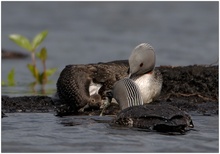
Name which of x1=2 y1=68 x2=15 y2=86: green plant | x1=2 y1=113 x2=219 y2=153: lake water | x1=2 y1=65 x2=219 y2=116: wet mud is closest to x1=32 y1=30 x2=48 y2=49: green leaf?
x1=2 y1=68 x2=15 y2=86: green plant

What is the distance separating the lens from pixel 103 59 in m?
13.8

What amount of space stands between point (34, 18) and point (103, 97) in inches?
353

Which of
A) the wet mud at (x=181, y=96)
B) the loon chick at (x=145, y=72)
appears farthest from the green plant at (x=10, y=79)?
the loon chick at (x=145, y=72)

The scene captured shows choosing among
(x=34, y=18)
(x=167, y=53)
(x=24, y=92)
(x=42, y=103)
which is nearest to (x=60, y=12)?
(x=34, y=18)

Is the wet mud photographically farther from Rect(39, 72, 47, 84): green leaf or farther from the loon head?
Rect(39, 72, 47, 84): green leaf

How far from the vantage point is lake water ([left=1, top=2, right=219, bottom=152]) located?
23.0 feet

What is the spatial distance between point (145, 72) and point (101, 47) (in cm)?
592

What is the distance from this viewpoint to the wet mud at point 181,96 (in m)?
9.05

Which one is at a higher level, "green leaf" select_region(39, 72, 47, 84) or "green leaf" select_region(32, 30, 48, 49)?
"green leaf" select_region(32, 30, 48, 49)

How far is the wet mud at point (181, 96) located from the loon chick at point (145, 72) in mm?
279

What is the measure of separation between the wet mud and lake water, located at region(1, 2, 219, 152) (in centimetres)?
50

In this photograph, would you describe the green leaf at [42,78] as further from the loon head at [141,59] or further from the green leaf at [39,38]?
the loon head at [141,59]

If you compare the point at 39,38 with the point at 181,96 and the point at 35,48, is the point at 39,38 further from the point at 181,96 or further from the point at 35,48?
the point at 181,96

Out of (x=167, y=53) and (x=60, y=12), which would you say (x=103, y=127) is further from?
(x=60, y=12)
